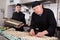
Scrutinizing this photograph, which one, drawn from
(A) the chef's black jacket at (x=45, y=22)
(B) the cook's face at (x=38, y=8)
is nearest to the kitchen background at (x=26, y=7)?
(A) the chef's black jacket at (x=45, y=22)

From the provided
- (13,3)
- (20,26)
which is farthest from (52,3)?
(13,3)

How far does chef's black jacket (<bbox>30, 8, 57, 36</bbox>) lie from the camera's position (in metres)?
1.52

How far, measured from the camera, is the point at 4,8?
352 cm

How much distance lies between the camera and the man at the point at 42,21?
149cm

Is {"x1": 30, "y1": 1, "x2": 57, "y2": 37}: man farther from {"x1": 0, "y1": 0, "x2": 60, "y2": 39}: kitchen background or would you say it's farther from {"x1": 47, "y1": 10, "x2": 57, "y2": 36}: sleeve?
{"x1": 0, "y1": 0, "x2": 60, "y2": 39}: kitchen background

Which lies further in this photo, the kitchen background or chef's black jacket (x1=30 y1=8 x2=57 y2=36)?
the kitchen background

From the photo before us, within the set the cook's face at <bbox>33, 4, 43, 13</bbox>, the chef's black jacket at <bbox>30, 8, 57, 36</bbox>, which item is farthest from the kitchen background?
the cook's face at <bbox>33, 4, 43, 13</bbox>

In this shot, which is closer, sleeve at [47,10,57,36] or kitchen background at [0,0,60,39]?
sleeve at [47,10,57,36]

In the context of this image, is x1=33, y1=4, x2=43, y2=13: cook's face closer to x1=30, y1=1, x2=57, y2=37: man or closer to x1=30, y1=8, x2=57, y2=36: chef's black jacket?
x1=30, y1=1, x2=57, y2=37: man

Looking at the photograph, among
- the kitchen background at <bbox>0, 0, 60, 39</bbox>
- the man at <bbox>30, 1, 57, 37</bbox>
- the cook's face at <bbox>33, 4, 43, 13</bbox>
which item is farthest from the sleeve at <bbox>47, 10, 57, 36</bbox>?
the kitchen background at <bbox>0, 0, 60, 39</bbox>

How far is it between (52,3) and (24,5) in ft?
2.70

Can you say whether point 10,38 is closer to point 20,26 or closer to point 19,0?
point 20,26

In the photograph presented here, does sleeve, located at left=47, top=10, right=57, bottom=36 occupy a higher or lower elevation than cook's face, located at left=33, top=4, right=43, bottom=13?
lower

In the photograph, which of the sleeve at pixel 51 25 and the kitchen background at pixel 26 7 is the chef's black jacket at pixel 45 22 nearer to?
the sleeve at pixel 51 25
